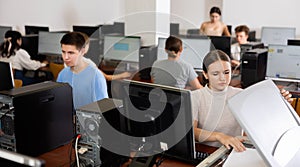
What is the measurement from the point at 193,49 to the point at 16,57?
2121mm

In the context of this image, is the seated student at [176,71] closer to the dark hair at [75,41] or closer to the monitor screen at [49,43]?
the dark hair at [75,41]

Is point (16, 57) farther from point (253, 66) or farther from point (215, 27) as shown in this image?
point (215, 27)

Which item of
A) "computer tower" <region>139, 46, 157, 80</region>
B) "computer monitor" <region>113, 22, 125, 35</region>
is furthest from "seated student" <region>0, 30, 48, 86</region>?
"computer monitor" <region>113, 22, 125, 35</region>

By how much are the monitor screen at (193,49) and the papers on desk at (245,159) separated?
2700 mm

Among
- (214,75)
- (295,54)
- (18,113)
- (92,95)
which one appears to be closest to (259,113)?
(214,75)

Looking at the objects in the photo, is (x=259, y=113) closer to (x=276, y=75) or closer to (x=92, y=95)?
(x=92, y=95)

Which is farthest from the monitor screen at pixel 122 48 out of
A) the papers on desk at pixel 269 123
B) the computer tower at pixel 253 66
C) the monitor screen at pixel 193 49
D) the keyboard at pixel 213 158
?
the papers on desk at pixel 269 123

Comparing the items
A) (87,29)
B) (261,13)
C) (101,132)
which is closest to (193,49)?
(87,29)

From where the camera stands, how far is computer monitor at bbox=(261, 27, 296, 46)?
600 cm

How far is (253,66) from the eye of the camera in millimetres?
3588

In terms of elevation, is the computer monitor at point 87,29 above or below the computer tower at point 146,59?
above

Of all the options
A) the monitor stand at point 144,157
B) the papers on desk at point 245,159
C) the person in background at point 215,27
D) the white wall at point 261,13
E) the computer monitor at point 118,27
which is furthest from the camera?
the computer monitor at point 118,27

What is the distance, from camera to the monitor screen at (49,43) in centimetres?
533

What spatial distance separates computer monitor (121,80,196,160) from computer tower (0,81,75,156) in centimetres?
47
